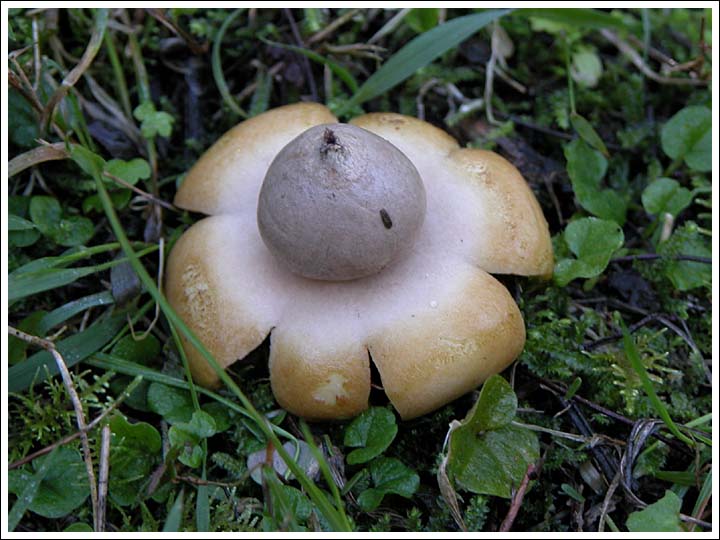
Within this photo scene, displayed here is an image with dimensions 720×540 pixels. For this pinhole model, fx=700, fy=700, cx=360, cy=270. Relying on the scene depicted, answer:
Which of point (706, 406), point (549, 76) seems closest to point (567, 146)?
A: point (549, 76)

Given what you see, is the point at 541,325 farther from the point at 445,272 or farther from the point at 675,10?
the point at 675,10

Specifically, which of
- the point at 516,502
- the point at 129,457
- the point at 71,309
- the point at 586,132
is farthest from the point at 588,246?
the point at 71,309

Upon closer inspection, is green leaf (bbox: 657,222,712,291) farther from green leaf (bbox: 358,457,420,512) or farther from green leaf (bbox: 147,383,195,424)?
green leaf (bbox: 147,383,195,424)

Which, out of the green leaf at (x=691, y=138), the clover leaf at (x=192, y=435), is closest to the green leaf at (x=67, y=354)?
the clover leaf at (x=192, y=435)

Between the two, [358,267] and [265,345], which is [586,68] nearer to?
[358,267]

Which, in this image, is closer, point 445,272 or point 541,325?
point 445,272

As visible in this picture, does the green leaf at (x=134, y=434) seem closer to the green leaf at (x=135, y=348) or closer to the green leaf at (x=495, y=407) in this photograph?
the green leaf at (x=135, y=348)
